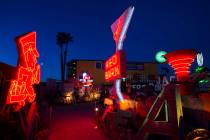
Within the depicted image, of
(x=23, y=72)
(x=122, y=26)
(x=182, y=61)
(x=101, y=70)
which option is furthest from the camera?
(x=101, y=70)

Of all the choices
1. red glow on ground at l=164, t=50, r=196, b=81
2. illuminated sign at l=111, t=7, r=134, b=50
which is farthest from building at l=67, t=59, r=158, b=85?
red glow on ground at l=164, t=50, r=196, b=81

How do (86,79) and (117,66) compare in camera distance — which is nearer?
(117,66)

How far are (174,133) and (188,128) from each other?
0.73m

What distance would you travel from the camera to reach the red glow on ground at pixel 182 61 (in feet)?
30.3

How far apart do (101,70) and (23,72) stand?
42.8m

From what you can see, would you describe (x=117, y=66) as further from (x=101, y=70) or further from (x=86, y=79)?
(x=101, y=70)

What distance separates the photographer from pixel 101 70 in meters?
53.2

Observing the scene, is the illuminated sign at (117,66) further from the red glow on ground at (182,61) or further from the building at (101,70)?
A: the building at (101,70)

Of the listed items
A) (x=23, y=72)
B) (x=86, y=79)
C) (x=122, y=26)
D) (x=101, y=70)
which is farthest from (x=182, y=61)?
(x=101, y=70)

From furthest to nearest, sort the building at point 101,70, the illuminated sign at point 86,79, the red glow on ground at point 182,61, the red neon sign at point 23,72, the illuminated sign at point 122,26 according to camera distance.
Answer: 1. the building at point 101,70
2. the illuminated sign at point 86,79
3. the illuminated sign at point 122,26
4. the red neon sign at point 23,72
5. the red glow on ground at point 182,61

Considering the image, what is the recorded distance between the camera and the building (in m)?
51.7

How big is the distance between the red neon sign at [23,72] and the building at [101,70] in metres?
37.7

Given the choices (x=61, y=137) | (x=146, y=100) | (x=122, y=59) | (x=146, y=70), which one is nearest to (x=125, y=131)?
(x=146, y=100)

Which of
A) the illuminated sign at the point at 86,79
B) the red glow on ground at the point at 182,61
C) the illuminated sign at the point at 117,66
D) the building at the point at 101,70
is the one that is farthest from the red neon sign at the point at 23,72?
the building at the point at 101,70
